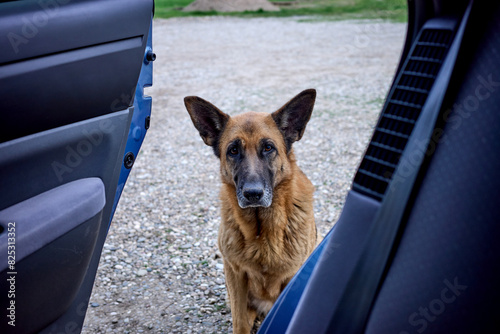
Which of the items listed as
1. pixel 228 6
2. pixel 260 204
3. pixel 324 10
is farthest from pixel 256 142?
pixel 228 6

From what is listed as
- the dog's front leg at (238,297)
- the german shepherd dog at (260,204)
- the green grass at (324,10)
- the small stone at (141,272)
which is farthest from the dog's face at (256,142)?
the green grass at (324,10)

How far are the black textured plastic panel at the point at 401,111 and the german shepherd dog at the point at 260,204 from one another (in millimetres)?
1583

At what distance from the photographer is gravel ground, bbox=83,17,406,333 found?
3.16 meters

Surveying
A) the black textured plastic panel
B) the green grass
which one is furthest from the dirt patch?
the black textured plastic panel

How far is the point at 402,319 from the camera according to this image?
998 millimetres

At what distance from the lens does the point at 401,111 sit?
105 centimetres

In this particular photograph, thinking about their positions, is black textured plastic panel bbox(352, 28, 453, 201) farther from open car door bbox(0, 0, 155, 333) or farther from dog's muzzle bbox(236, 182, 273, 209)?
dog's muzzle bbox(236, 182, 273, 209)

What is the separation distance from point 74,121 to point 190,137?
5.07 meters

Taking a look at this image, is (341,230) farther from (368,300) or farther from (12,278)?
(12,278)

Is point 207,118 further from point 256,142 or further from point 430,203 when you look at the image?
point 430,203

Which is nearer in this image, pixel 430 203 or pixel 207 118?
pixel 430 203

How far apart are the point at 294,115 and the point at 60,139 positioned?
5.31 ft

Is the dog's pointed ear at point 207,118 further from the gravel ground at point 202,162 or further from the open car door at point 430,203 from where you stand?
the open car door at point 430,203

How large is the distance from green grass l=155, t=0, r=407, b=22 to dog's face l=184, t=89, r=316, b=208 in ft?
54.4
